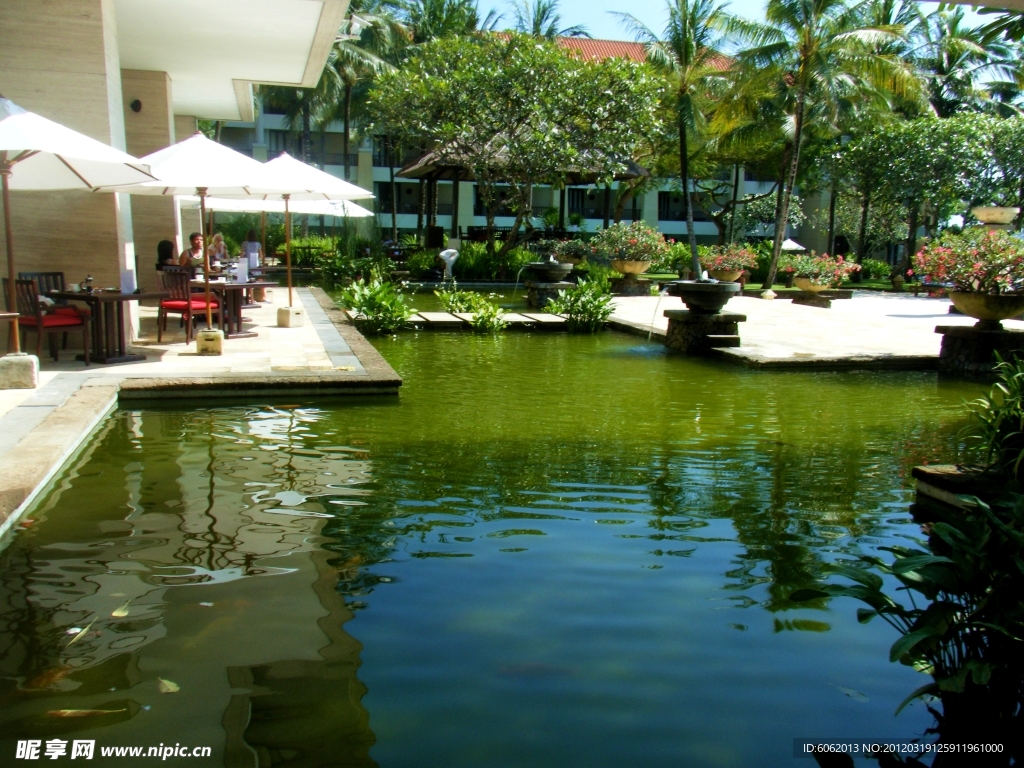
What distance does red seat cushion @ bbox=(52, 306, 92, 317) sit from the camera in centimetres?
950

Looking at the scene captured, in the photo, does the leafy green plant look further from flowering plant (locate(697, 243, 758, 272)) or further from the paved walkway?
flowering plant (locate(697, 243, 758, 272))

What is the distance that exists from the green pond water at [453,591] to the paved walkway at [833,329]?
12.5ft

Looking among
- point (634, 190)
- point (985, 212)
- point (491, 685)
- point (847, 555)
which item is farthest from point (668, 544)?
point (634, 190)

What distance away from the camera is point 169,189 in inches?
482

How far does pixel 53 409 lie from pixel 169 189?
5.90 meters

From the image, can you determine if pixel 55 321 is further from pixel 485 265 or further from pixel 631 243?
pixel 485 265

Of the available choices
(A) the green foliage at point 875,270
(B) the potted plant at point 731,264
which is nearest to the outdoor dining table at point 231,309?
(B) the potted plant at point 731,264

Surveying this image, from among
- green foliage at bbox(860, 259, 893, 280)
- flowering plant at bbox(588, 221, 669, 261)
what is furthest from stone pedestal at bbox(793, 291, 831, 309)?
green foliage at bbox(860, 259, 893, 280)

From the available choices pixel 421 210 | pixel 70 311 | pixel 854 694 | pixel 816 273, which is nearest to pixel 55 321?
pixel 70 311

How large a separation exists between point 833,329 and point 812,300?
6.75 meters

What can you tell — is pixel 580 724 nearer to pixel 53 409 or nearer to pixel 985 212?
pixel 53 409

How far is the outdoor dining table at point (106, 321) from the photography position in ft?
30.8

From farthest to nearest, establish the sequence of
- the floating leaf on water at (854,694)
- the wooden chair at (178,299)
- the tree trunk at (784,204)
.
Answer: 1. the tree trunk at (784,204)
2. the wooden chair at (178,299)
3. the floating leaf on water at (854,694)

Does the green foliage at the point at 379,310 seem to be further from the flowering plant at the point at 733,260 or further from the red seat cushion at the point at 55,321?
the flowering plant at the point at 733,260
